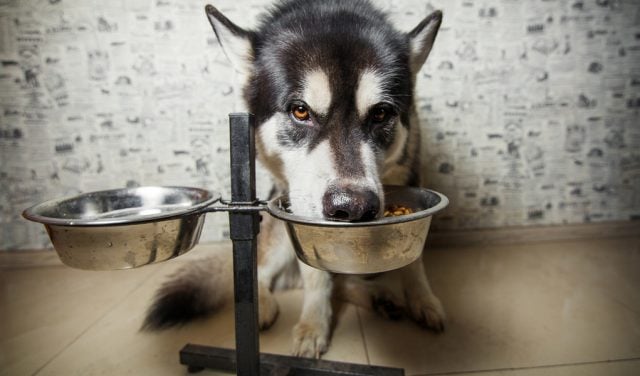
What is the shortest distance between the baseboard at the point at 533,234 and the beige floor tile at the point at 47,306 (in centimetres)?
168

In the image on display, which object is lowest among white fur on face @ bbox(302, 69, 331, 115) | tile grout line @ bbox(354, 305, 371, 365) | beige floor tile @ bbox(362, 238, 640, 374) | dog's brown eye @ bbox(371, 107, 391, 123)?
tile grout line @ bbox(354, 305, 371, 365)

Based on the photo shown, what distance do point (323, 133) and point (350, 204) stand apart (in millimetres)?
336

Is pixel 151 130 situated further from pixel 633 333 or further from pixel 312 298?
pixel 633 333

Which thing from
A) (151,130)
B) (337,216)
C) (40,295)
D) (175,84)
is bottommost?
(40,295)

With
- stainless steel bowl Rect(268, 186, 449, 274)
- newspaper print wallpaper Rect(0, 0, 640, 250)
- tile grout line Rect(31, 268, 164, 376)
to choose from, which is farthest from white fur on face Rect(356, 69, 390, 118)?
tile grout line Rect(31, 268, 164, 376)

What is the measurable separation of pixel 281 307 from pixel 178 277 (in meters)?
0.43

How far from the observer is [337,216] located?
2.55 ft

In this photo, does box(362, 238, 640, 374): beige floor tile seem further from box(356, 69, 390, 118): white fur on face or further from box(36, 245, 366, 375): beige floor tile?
box(356, 69, 390, 118): white fur on face

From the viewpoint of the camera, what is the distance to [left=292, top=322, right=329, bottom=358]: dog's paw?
108 cm

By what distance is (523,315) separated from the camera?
1274mm

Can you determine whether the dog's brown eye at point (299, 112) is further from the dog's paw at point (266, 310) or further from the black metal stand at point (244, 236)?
the dog's paw at point (266, 310)

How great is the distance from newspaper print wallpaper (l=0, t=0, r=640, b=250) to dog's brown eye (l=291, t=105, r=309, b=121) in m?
0.92

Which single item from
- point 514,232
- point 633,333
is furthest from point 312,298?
point 514,232

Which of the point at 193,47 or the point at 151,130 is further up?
the point at 193,47
